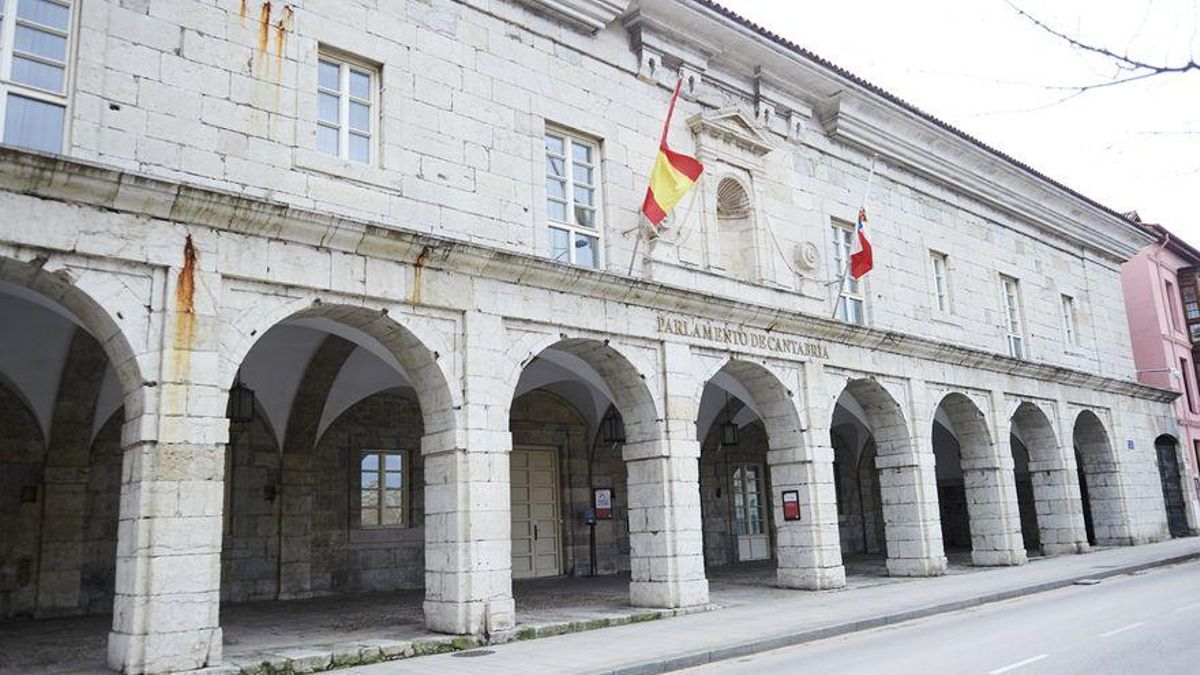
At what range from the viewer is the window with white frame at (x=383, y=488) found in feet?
48.2

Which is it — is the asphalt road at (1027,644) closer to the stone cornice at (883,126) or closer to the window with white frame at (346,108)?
the window with white frame at (346,108)

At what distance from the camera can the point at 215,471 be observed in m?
8.04

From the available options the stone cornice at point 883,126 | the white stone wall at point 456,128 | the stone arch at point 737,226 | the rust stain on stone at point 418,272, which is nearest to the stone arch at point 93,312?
the white stone wall at point 456,128

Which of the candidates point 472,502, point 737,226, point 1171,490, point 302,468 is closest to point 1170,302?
point 1171,490

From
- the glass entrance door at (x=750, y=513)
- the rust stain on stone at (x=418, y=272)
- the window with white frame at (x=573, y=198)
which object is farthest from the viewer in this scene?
the glass entrance door at (x=750, y=513)

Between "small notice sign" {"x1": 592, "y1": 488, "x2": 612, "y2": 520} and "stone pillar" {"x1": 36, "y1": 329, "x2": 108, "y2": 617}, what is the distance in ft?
26.3

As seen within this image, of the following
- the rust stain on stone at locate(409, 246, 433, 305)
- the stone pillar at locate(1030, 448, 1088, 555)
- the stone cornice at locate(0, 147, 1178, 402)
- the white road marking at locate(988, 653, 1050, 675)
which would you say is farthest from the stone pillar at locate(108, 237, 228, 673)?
the stone pillar at locate(1030, 448, 1088, 555)

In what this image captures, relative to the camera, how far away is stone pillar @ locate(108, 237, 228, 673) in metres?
7.46

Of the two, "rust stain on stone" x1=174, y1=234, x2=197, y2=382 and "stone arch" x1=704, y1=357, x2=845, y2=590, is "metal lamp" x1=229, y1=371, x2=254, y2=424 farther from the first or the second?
"stone arch" x1=704, y1=357, x2=845, y2=590

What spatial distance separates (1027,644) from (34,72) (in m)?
10.0

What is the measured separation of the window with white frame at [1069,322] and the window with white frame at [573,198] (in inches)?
556

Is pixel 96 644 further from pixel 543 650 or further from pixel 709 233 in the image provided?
pixel 709 233

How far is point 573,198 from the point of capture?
11.8 m

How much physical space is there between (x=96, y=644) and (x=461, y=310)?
191 inches
